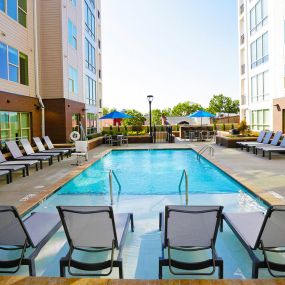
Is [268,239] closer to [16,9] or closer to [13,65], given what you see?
[13,65]

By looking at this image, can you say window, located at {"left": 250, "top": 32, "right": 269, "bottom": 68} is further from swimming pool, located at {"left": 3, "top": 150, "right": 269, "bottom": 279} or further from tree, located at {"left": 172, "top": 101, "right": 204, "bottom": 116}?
tree, located at {"left": 172, "top": 101, "right": 204, "bottom": 116}

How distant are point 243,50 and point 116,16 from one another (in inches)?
651

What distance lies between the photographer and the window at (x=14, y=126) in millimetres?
13773

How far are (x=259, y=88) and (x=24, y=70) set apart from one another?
18.4 meters

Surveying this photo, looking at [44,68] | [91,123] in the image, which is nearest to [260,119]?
[91,123]

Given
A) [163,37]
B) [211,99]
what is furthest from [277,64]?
[211,99]

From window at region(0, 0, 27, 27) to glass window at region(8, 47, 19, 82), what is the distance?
152 centimetres

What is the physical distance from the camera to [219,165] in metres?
12.6

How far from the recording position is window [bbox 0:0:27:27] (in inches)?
543

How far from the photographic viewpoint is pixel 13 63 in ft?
48.5

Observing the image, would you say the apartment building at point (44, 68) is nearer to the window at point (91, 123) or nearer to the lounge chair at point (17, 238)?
the window at point (91, 123)

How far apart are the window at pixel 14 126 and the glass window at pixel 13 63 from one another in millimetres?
1646

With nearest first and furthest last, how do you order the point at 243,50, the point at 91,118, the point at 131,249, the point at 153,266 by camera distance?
the point at 153,266
the point at 131,249
the point at 91,118
the point at 243,50

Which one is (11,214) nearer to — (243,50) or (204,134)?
(204,134)
